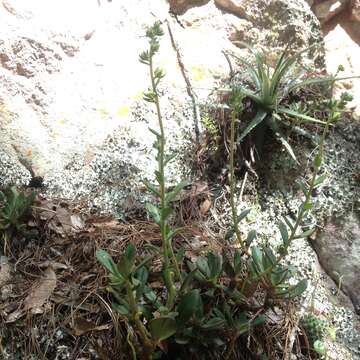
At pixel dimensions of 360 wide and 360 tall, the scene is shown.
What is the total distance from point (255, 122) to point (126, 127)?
2.23 feet

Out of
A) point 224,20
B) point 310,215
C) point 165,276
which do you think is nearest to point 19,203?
point 165,276

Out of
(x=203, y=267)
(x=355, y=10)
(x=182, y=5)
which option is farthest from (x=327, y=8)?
(x=203, y=267)

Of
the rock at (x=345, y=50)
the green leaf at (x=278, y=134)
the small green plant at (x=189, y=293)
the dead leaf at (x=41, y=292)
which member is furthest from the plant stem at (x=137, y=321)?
the rock at (x=345, y=50)

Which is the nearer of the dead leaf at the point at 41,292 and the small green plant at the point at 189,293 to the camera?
the small green plant at the point at 189,293

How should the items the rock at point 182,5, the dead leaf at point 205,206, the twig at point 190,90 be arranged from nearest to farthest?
the dead leaf at point 205,206, the twig at point 190,90, the rock at point 182,5

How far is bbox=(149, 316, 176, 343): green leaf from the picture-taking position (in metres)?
1.42

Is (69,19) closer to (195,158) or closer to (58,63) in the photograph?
(58,63)

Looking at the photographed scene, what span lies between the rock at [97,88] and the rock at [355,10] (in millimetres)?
884

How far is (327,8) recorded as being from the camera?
3447 millimetres

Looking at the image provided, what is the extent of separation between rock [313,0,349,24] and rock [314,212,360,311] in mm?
→ 1841

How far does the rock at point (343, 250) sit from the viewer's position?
220cm

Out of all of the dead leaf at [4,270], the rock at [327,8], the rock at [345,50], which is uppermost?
the rock at [327,8]

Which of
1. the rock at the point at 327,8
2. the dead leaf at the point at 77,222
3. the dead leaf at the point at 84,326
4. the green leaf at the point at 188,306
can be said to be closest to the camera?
the green leaf at the point at 188,306

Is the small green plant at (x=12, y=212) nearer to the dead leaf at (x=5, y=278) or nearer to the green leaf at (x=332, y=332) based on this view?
the dead leaf at (x=5, y=278)
